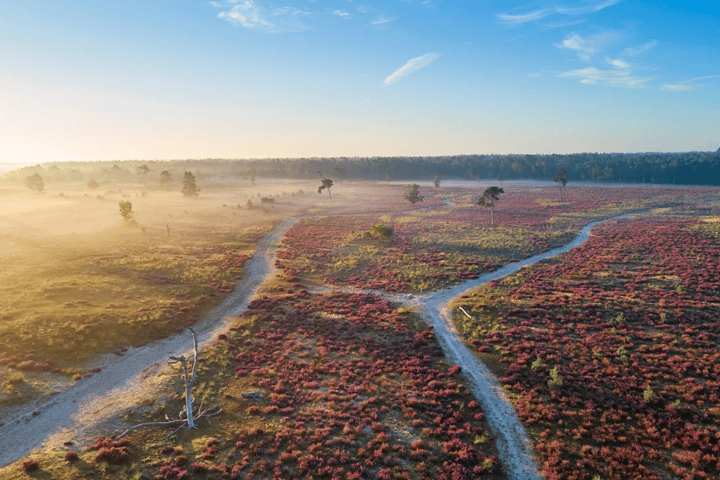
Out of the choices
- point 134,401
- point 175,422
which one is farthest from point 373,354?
point 134,401

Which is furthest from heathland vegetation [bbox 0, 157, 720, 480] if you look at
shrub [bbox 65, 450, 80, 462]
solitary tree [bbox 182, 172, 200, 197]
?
solitary tree [bbox 182, 172, 200, 197]

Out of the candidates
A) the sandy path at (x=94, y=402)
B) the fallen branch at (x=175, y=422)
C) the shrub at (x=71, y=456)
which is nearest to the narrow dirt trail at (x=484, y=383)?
the fallen branch at (x=175, y=422)

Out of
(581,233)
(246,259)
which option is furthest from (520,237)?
(246,259)

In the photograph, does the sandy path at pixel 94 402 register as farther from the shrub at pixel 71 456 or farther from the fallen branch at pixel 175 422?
the shrub at pixel 71 456

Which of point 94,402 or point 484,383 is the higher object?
point 94,402

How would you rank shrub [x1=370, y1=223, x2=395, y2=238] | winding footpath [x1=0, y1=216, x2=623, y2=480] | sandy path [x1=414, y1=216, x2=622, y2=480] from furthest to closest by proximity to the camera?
shrub [x1=370, y1=223, x2=395, y2=238], winding footpath [x1=0, y1=216, x2=623, y2=480], sandy path [x1=414, y1=216, x2=622, y2=480]

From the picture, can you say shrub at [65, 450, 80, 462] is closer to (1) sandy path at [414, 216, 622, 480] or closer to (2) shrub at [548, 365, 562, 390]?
(1) sandy path at [414, 216, 622, 480]

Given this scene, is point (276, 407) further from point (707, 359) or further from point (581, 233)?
point (581, 233)

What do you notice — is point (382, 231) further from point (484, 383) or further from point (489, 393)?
point (489, 393)
